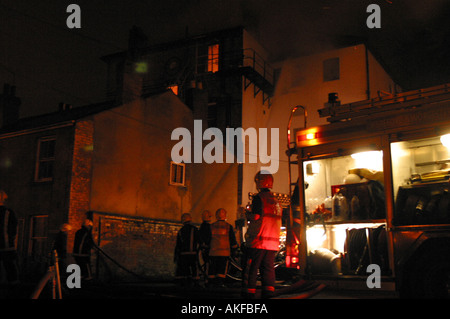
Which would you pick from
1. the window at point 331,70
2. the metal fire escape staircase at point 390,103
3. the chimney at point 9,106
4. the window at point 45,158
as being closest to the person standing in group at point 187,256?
the metal fire escape staircase at point 390,103

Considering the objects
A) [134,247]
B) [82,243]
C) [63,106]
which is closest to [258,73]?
[63,106]

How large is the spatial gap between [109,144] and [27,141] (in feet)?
10.1

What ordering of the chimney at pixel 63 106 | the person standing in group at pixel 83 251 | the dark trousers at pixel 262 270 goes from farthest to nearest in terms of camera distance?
the chimney at pixel 63 106, the person standing in group at pixel 83 251, the dark trousers at pixel 262 270

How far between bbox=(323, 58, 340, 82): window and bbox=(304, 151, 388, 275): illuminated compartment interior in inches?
730

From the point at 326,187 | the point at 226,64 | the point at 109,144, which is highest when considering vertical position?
the point at 226,64

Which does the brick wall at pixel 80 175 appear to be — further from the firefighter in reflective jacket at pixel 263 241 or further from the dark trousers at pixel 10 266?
the firefighter in reflective jacket at pixel 263 241

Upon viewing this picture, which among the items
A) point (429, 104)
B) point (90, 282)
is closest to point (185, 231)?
point (90, 282)

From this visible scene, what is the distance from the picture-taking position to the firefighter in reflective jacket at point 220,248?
9805 millimetres

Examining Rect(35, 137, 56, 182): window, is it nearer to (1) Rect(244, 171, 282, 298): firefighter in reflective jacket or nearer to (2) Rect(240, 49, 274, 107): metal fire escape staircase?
(1) Rect(244, 171, 282, 298): firefighter in reflective jacket

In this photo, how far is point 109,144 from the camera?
51.2 ft

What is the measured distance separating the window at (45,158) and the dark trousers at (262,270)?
37.0ft

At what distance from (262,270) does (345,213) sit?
5.78 feet

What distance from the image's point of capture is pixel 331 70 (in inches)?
983
